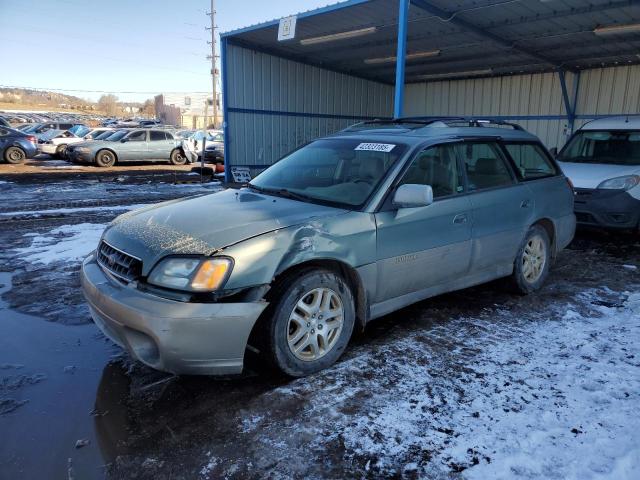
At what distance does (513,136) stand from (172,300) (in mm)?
3792

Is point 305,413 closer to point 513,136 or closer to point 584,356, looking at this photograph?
point 584,356

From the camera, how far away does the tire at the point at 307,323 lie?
2.98 m

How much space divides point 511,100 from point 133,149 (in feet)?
46.5

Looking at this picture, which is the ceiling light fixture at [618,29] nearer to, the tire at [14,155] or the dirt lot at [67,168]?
the dirt lot at [67,168]

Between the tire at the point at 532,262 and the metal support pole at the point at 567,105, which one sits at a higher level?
the metal support pole at the point at 567,105

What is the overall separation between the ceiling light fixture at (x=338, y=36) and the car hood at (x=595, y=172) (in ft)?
17.5

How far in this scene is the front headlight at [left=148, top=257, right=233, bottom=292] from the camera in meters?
2.78

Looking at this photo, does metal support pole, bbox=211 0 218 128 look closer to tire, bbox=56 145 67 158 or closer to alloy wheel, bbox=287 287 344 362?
tire, bbox=56 145 67 158

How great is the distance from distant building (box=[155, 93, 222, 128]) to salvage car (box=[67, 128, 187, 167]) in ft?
132

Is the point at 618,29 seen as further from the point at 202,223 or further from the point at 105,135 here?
the point at 105,135

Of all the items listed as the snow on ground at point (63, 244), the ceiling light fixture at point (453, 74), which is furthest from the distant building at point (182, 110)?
the snow on ground at point (63, 244)

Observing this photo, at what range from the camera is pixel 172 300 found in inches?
108

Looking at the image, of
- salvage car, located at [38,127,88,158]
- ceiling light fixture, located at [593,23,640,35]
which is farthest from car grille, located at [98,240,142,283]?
salvage car, located at [38,127,88,158]

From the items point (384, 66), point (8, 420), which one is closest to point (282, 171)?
→ point (8, 420)
